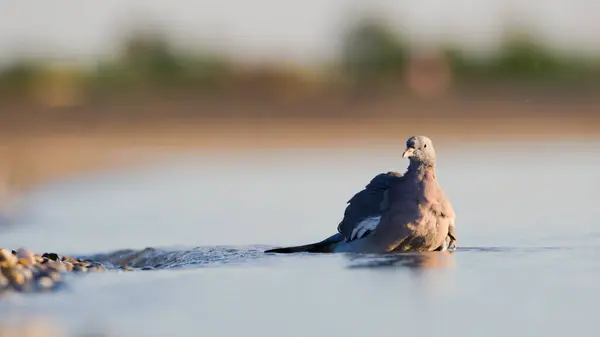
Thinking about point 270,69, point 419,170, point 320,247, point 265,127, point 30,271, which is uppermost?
point 270,69

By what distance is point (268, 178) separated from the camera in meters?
18.0

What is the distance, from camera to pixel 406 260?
352 inches

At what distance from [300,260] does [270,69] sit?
34.0m

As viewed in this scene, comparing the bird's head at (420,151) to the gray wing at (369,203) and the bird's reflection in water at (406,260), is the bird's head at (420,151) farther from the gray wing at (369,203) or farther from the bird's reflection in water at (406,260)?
the bird's reflection in water at (406,260)

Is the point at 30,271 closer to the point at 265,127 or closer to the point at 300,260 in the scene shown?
the point at 300,260

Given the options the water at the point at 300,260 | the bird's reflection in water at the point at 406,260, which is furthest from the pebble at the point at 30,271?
Answer: the bird's reflection in water at the point at 406,260

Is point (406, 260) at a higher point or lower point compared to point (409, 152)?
A: lower

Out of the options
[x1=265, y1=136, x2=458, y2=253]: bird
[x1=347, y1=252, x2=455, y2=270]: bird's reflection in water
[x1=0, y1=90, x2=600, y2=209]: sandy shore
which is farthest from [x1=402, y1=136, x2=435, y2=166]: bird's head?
[x1=0, y1=90, x2=600, y2=209]: sandy shore

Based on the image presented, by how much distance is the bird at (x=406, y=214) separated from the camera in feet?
29.9

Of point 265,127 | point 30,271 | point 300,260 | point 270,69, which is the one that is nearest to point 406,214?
point 300,260

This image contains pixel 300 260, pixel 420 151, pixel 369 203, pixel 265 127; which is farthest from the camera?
pixel 265 127

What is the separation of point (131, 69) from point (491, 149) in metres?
18.4

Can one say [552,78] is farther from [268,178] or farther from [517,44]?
[268,178]

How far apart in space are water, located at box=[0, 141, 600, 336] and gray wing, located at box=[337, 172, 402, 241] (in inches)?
13.0
